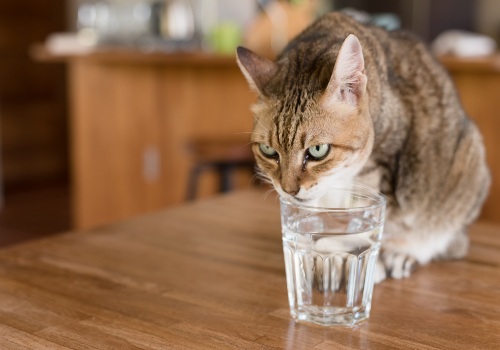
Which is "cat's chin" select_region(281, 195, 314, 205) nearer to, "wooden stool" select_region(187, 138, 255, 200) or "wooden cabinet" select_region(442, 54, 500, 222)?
"wooden stool" select_region(187, 138, 255, 200)

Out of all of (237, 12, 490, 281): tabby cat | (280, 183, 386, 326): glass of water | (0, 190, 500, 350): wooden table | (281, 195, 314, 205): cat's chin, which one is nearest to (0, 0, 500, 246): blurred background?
(237, 12, 490, 281): tabby cat

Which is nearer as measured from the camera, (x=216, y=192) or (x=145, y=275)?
(x=145, y=275)

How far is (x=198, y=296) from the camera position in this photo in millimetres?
969

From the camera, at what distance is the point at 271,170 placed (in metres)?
1.10

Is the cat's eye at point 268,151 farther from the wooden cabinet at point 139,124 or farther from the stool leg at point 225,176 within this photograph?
the wooden cabinet at point 139,124

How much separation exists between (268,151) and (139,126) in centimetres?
270

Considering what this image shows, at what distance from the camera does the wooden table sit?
32.7 inches

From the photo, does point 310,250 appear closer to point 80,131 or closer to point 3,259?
point 3,259

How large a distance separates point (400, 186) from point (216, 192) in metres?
2.38

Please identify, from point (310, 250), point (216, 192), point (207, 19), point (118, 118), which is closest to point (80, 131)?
point (118, 118)

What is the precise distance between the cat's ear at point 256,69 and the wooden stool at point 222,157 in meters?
1.60

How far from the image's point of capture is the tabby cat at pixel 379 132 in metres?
1.04

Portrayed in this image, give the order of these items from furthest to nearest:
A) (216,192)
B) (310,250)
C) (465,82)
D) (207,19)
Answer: (207,19) < (216,192) < (465,82) < (310,250)

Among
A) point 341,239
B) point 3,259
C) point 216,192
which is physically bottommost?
point 216,192
